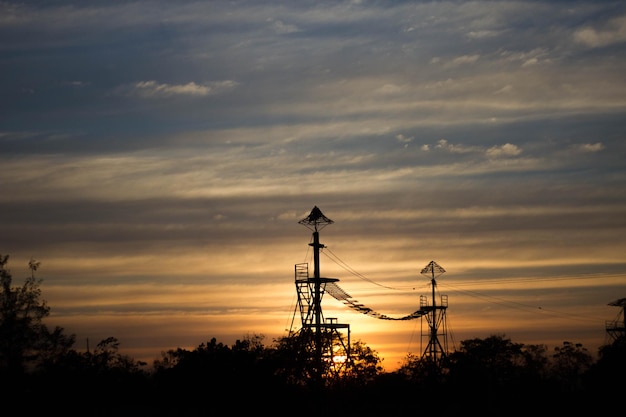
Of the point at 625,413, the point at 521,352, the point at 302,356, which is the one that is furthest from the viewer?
the point at 521,352

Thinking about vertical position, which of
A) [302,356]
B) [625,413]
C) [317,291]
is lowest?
[625,413]

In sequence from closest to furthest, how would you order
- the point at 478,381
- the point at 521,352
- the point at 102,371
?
→ the point at 102,371 → the point at 478,381 → the point at 521,352

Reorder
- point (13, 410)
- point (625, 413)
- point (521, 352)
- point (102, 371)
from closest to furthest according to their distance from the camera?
point (13, 410) < point (625, 413) < point (102, 371) < point (521, 352)

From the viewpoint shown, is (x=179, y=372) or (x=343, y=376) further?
(x=343, y=376)

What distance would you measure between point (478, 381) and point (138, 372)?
1727 inches

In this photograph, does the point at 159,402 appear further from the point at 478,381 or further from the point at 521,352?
the point at 521,352

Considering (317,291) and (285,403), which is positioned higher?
(317,291)

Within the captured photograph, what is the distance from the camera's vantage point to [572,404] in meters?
87.9

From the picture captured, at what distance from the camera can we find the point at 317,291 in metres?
85.9

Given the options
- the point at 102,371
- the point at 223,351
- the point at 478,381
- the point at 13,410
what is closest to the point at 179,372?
the point at 223,351

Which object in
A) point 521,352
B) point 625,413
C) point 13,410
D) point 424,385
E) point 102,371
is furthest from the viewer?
point 521,352

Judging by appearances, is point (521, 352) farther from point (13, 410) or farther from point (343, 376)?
point (13, 410)

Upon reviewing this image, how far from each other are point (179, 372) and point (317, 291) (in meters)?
17.9

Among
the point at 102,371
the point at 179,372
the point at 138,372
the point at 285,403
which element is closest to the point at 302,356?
the point at 285,403
